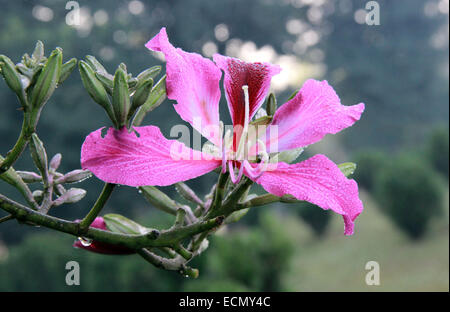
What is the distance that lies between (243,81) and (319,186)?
0.57 ft

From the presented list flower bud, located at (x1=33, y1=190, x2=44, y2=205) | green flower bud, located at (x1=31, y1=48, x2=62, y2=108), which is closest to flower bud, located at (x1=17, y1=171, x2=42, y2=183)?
flower bud, located at (x1=33, y1=190, x2=44, y2=205)

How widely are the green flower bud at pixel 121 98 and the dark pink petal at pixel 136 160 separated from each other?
12mm

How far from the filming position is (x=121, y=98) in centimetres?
47

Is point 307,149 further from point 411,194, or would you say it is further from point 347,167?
point 347,167

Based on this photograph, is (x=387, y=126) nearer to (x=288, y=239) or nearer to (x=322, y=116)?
(x=288, y=239)

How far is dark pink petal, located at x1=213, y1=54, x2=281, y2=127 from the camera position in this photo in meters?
0.59

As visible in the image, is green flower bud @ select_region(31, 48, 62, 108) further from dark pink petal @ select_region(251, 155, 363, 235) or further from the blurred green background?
the blurred green background

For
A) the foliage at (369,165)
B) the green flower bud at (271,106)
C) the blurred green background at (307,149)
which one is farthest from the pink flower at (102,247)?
the foliage at (369,165)

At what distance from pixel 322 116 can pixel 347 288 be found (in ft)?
23.1

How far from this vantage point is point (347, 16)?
14.0 m

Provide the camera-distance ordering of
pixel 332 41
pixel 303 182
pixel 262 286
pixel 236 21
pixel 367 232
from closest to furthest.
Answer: pixel 303 182 → pixel 262 286 → pixel 367 232 → pixel 236 21 → pixel 332 41

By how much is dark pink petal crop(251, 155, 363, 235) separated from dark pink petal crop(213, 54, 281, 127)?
12 cm

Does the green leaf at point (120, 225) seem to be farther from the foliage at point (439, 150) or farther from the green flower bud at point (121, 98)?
the foliage at point (439, 150)
